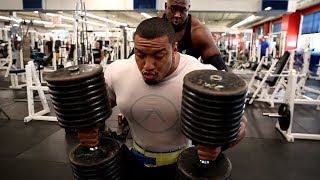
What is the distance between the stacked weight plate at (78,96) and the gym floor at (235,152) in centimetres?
146

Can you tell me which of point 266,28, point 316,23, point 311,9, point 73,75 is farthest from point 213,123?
point 266,28

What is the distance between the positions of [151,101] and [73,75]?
1.13 feet

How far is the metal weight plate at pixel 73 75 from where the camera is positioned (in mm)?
811

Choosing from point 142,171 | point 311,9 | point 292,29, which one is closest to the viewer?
point 142,171

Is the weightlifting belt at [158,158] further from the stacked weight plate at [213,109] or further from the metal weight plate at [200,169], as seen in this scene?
the stacked weight plate at [213,109]

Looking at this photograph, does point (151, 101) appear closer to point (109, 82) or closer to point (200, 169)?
point (109, 82)

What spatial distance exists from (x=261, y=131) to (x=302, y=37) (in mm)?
8228

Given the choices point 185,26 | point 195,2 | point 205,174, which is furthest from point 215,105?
point 195,2

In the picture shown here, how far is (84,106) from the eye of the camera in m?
A: 0.83

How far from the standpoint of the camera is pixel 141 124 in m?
1.13

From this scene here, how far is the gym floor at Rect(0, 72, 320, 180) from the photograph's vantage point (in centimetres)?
220

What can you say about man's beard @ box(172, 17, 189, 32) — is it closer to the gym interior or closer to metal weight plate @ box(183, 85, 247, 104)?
the gym interior

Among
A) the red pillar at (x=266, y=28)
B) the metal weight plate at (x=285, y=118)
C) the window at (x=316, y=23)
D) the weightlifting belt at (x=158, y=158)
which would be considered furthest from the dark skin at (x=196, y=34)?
the red pillar at (x=266, y=28)

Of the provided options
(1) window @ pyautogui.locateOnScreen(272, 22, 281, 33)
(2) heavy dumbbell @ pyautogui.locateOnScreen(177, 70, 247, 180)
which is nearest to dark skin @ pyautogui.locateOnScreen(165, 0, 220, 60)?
(2) heavy dumbbell @ pyautogui.locateOnScreen(177, 70, 247, 180)
